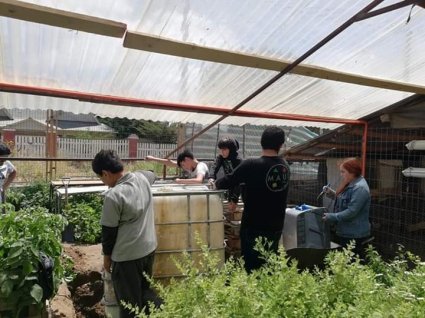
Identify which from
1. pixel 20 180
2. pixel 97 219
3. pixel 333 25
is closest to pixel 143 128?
pixel 20 180

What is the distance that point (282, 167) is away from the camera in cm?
321

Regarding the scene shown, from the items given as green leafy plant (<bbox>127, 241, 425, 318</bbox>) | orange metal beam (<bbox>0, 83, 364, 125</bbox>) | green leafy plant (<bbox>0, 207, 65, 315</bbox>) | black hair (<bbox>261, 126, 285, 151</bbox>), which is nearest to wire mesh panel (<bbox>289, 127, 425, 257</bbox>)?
orange metal beam (<bbox>0, 83, 364, 125</bbox>)

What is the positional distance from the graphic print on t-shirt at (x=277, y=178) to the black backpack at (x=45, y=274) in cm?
176

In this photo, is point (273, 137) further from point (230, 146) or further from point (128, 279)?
point (128, 279)

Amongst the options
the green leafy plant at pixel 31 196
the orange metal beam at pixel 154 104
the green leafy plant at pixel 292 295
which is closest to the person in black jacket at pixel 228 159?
the orange metal beam at pixel 154 104

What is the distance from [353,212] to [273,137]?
1195 millimetres

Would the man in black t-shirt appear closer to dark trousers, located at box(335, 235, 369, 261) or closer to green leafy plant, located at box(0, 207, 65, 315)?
dark trousers, located at box(335, 235, 369, 261)

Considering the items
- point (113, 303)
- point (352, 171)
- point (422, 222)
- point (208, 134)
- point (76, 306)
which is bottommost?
point (76, 306)

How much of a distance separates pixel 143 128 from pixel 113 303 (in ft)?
76.2

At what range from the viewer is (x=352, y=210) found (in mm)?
3617

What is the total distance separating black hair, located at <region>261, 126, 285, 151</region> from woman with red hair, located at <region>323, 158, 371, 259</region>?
100cm

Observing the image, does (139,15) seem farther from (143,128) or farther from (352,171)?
(143,128)

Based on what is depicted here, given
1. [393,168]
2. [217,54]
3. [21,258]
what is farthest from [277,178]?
[393,168]

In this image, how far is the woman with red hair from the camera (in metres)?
3.63
